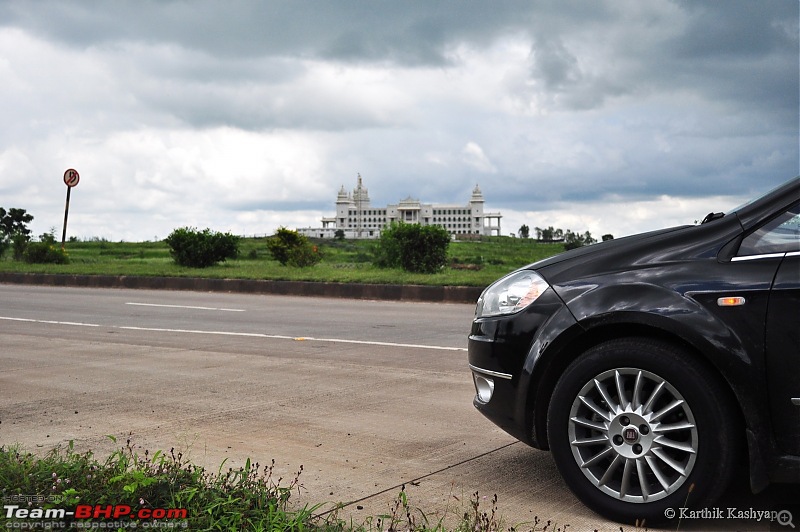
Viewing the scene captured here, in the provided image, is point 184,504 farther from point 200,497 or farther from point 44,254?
point 44,254

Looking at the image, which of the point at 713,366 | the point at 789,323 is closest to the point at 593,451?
the point at 713,366

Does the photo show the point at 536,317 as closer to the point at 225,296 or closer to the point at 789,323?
the point at 789,323

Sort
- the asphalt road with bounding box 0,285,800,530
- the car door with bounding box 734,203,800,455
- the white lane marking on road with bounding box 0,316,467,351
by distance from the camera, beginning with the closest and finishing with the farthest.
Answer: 1. the car door with bounding box 734,203,800,455
2. the asphalt road with bounding box 0,285,800,530
3. the white lane marking on road with bounding box 0,316,467,351

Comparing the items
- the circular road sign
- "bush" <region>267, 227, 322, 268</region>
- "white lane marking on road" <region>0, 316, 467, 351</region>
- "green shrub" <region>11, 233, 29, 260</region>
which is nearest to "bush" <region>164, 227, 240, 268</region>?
"bush" <region>267, 227, 322, 268</region>

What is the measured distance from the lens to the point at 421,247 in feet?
68.5

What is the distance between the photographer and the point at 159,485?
3.37 m

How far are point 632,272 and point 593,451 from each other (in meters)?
0.73

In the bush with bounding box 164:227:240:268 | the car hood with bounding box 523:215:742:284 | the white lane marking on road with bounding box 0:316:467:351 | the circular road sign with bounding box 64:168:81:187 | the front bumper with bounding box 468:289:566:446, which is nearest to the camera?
the car hood with bounding box 523:215:742:284

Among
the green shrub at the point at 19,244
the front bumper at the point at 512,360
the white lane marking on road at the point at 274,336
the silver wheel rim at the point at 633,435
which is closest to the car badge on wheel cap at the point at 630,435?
the silver wheel rim at the point at 633,435

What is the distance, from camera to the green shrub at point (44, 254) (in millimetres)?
28750

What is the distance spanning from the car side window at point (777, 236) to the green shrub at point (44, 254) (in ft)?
93.6

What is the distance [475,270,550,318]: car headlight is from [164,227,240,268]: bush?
73.3 ft

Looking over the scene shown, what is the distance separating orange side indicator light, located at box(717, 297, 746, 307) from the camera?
3178 mm

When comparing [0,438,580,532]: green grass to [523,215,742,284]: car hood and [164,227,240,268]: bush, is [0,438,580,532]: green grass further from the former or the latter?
[164,227,240,268]: bush
